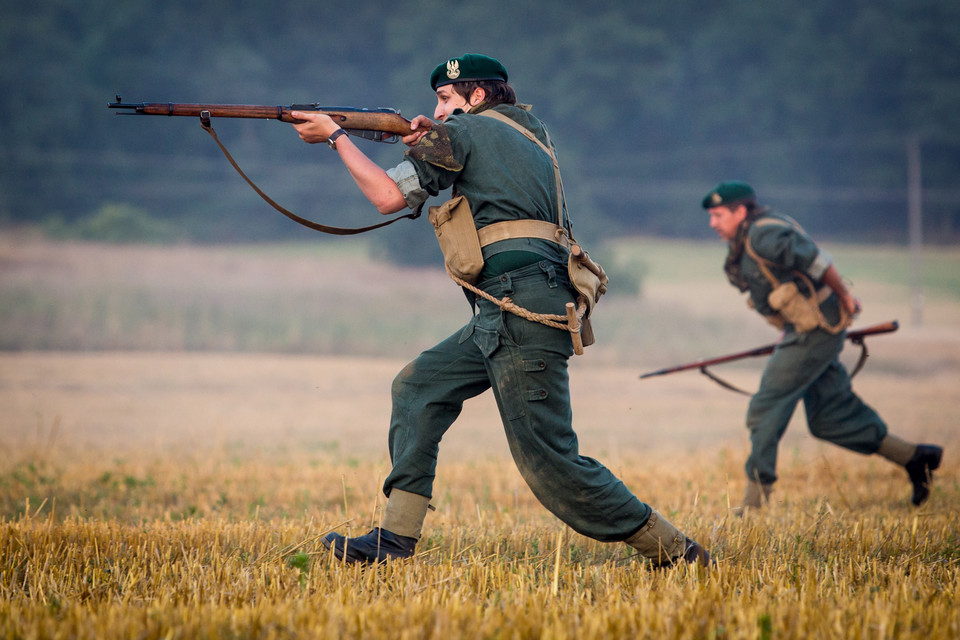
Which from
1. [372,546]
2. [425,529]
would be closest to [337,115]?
[372,546]

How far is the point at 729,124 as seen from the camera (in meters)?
46.4

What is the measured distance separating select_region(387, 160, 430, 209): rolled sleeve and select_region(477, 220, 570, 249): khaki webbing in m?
0.32

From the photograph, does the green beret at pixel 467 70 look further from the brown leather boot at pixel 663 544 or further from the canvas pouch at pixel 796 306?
the canvas pouch at pixel 796 306

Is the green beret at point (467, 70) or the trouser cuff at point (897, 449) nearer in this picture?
the green beret at point (467, 70)

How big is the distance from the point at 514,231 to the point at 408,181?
48 cm

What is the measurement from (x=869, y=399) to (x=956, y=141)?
1150 inches

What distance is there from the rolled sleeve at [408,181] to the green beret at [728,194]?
362cm

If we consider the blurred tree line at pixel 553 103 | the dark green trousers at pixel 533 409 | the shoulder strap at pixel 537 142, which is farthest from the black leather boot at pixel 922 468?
the blurred tree line at pixel 553 103

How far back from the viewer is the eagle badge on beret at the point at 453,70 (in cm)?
445

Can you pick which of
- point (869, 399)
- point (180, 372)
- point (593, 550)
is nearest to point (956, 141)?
point (869, 399)

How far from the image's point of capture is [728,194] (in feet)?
23.6

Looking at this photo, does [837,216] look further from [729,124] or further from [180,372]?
[180,372]

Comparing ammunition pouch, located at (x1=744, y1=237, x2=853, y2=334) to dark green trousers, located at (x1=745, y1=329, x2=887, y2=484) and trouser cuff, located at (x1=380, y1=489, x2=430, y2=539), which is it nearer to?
dark green trousers, located at (x1=745, y1=329, x2=887, y2=484)

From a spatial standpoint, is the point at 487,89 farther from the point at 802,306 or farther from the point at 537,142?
the point at 802,306
